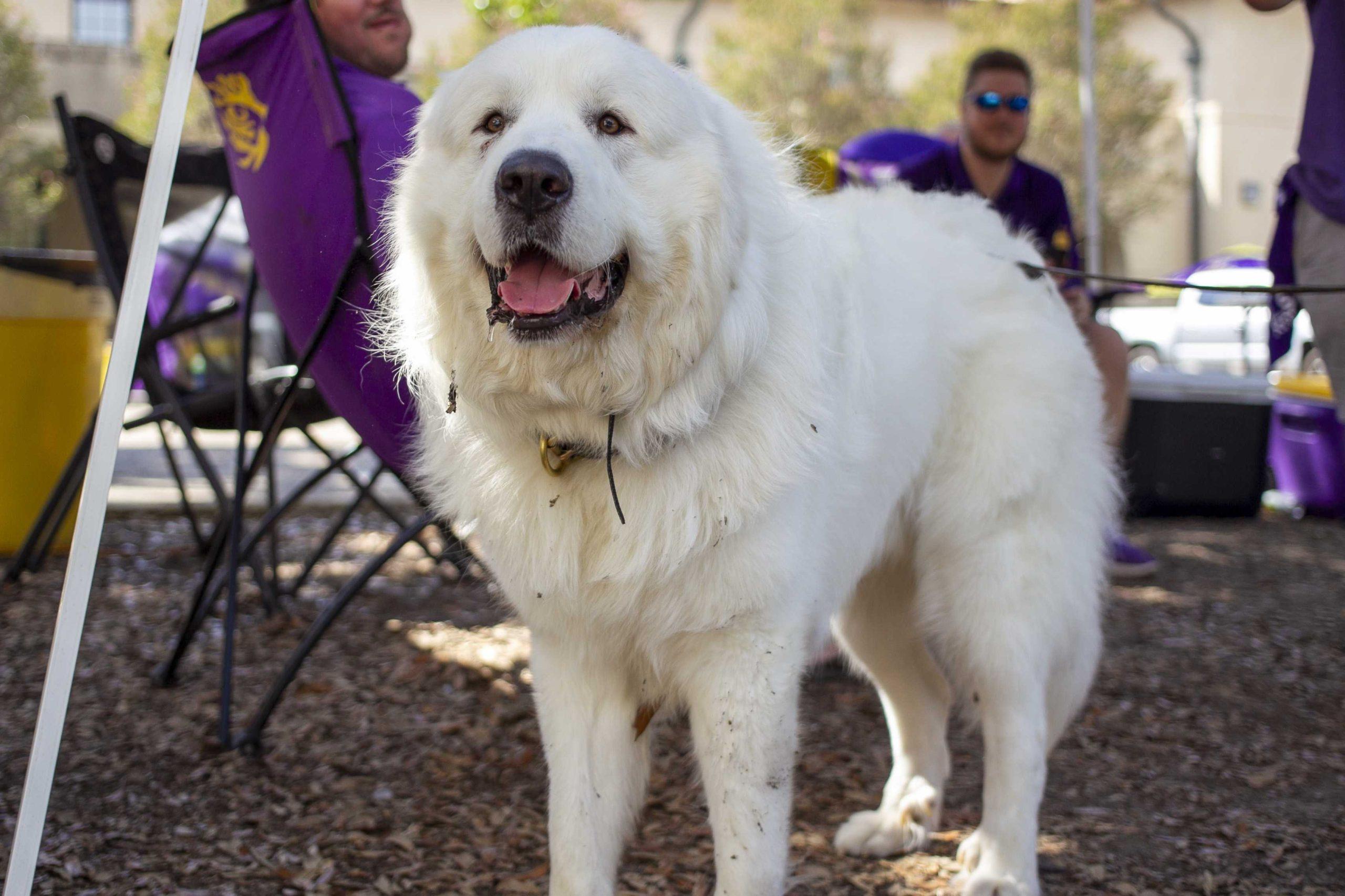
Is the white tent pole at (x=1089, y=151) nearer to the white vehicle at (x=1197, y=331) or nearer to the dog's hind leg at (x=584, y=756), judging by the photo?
the dog's hind leg at (x=584, y=756)

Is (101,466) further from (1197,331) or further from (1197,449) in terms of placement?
(1197,331)

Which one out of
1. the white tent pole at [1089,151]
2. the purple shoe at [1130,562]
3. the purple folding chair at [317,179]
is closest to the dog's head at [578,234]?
the purple folding chair at [317,179]

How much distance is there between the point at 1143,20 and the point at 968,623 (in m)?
28.7

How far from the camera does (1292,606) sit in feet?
15.1

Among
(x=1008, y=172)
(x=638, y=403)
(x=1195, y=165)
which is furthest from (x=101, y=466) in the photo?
(x=1195, y=165)

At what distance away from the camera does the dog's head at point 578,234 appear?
1.67 meters

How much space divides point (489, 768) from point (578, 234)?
1.67m

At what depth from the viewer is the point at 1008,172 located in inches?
162

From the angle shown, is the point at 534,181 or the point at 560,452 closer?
the point at 534,181

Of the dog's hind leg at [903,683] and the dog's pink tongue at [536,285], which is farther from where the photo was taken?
the dog's hind leg at [903,683]

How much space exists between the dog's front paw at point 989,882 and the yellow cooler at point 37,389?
4165mm

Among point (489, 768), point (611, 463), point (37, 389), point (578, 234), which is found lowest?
point (489, 768)

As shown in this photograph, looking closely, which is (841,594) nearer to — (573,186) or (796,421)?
(796,421)

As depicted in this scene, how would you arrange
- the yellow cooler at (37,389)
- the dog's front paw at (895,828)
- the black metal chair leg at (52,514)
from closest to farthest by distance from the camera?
the dog's front paw at (895,828) → the black metal chair leg at (52,514) → the yellow cooler at (37,389)
